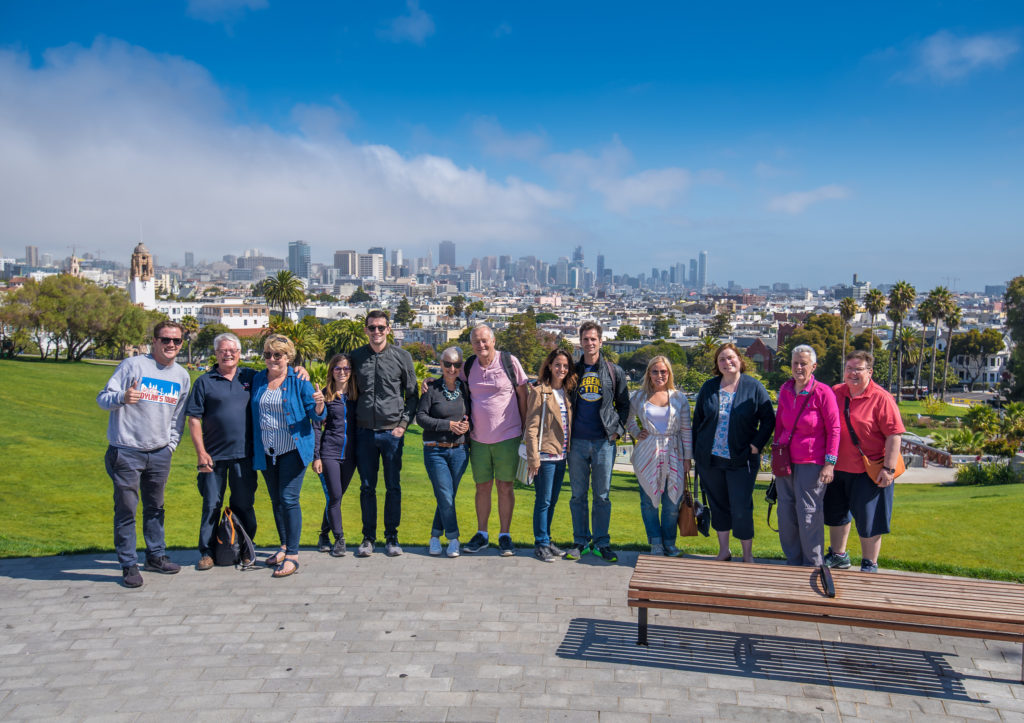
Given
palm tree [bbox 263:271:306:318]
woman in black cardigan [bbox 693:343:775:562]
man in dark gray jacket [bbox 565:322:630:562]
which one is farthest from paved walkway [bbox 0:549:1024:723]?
palm tree [bbox 263:271:306:318]

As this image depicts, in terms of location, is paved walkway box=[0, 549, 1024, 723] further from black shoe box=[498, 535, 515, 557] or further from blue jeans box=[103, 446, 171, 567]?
black shoe box=[498, 535, 515, 557]

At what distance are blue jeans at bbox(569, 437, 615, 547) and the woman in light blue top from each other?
201 cm

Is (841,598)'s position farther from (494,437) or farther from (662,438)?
(494,437)

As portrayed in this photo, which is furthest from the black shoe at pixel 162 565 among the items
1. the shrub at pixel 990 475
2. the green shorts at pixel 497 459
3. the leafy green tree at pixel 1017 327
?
the leafy green tree at pixel 1017 327

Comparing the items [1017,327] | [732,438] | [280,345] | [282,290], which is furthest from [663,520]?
[1017,327]

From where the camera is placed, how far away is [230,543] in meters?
5.78

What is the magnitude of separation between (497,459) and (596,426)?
2.77 ft

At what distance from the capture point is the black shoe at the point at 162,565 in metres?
5.63

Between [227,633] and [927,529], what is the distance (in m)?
6.99

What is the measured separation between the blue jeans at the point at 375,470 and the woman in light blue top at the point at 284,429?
1.37 feet

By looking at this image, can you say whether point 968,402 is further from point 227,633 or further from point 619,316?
point 619,316

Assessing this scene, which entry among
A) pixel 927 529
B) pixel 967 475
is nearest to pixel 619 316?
pixel 967 475

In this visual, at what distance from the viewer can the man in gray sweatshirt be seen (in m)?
5.44

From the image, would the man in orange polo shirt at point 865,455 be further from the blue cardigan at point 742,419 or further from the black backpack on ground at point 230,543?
the black backpack on ground at point 230,543
